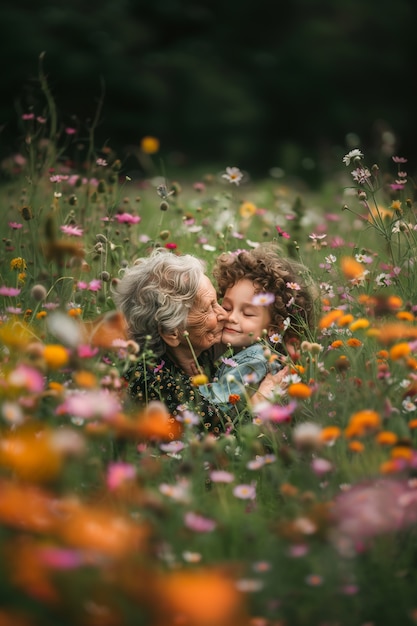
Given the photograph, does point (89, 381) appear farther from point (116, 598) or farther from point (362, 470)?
point (362, 470)

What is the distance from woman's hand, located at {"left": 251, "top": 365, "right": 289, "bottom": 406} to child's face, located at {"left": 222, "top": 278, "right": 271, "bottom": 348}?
0.15m

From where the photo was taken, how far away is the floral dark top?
7.41 ft

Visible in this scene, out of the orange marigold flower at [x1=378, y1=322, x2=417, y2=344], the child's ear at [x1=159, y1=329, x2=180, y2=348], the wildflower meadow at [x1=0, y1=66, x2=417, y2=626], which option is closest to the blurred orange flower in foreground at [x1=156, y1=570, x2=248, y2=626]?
the wildflower meadow at [x1=0, y1=66, x2=417, y2=626]

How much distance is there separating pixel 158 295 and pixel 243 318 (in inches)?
11.0

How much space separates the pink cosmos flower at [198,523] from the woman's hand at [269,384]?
0.80 metres

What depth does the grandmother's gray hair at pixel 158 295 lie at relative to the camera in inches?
93.8

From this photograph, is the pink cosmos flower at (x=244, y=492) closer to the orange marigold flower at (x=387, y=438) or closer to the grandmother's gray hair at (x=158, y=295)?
the orange marigold flower at (x=387, y=438)

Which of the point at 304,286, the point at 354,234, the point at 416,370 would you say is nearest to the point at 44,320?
the point at 304,286

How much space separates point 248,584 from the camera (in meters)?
1.24

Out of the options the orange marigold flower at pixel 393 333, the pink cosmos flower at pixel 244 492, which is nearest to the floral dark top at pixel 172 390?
the pink cosmos flower at pixel 244 492

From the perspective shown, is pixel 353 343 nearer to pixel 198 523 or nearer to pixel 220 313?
pixel 220 313

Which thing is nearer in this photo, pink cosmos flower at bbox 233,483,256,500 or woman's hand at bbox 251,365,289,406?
pink cosmos flower at bbox 233,483,256,500

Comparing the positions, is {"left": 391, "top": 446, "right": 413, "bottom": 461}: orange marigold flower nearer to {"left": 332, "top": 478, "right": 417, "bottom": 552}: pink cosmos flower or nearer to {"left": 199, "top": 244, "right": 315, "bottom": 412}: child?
{"left": 332, "top": 478, "right": 417, "bottom": 552}: pink cosmos flower

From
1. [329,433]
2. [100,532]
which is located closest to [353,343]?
[329,433]
